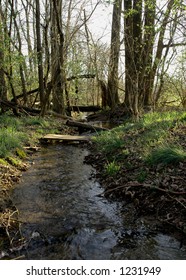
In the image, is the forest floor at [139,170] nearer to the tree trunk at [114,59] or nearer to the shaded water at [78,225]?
the shaded water at [78,225]

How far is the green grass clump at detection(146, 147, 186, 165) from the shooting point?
599 centimetres

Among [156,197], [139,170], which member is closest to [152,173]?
[139,170]

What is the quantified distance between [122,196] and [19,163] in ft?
10.6

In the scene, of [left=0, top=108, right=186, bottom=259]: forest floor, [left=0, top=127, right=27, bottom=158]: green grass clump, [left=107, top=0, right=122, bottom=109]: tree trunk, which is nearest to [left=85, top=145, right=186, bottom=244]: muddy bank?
[left=0, top=108, right=186, bottom=259]: forest floor

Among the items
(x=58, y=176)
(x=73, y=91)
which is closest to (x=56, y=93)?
(x=73, y=91)

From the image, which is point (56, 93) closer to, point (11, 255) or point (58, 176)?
point (58, 176)

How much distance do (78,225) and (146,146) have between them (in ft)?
11.8

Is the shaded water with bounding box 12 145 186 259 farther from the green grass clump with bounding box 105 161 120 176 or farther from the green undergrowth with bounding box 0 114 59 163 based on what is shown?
the green undergrowth with bounding box 0 114 59 163

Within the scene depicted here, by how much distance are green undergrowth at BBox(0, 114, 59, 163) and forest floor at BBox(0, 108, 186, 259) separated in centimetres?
3

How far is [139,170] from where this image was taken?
6418 mm

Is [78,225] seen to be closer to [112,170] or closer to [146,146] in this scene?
[112,170]

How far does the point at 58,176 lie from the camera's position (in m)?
7.18

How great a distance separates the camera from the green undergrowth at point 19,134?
26.6 ft

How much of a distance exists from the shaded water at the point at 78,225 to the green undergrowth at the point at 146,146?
1077mm
